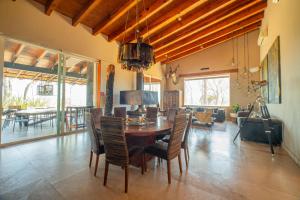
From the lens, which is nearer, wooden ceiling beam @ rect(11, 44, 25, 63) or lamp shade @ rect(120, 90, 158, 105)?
wooden ceiling beam @ rect(11, 44, 25, 63)

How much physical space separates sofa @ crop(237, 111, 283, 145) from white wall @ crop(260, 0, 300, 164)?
266 mm

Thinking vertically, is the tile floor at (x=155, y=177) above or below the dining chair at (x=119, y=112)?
below

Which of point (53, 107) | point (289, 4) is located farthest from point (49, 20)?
point (289, 4)

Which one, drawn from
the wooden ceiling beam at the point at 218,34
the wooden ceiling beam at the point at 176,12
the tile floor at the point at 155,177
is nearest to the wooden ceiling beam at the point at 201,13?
the wooden ceiling beam at the point at 176,12

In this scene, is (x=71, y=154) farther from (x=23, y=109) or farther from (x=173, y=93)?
(x=173, y=93)

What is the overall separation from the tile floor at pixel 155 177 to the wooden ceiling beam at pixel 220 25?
4793 mm

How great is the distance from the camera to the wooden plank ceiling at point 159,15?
4.36m

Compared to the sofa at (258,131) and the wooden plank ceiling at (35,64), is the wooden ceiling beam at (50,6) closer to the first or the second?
the wooden plank ceiling at (35,64)

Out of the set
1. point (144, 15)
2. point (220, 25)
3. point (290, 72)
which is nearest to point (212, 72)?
point (220, 25)

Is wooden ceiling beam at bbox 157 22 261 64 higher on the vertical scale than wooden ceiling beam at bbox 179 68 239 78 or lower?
higher

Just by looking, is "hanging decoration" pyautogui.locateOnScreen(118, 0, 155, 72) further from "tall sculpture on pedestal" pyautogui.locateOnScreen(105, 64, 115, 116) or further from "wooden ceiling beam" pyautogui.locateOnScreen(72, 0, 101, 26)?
"tall sculpture on pedestal" pyautogui.locateOnScreen(105, 64, 115, 116)

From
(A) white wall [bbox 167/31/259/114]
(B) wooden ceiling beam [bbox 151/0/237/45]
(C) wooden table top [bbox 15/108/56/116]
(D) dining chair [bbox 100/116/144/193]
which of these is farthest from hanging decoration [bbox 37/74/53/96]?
(A) white wall [bbox 167/31/259/114]

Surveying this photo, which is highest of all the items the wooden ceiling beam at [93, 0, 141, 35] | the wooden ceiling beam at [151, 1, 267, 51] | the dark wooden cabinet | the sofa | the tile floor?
the wooden ceiling beam at [151, 1, 267, 51]

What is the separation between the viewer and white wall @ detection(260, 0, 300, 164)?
9.45ft
